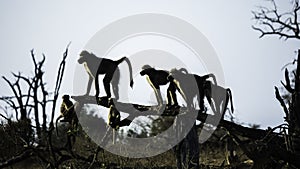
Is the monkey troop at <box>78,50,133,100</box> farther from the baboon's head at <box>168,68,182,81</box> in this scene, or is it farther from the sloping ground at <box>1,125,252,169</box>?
the sloping ground at <box>1,125,252,169</box>

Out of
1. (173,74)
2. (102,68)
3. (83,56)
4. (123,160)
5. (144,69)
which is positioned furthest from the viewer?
(144,69)

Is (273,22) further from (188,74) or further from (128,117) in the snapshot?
(128,117)

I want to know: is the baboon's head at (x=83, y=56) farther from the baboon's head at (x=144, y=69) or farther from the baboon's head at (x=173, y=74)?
the baboon's head at (x=173, y=74)

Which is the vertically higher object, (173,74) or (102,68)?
(102,68)

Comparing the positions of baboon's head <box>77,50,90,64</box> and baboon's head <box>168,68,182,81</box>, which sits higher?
baboon's head <box>77,50,90,64</box>

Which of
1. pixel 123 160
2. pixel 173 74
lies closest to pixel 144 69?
pixel 173 74

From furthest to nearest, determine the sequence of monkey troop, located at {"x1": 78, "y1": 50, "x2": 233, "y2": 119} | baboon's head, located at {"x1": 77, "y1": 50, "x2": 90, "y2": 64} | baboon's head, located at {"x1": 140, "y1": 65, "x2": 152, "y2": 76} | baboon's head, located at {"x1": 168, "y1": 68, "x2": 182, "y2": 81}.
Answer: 1. baboon's head, located at {"x1": 140, "y1": 65, "x2": 152, "y2": 76}
2. baboon's head, located at {"x1": 77, "y1": 50, "x2": 90, "y2": 64}
3. baboon's head, located at {"x1": 168, "y1": 68, "x2": 182, "y2": 81}
4. monkey troop, located at {"x1": 78, "y1": 50, "x2": 233, "y2": 119}

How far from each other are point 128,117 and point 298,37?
19.3m

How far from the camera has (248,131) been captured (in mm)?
8008

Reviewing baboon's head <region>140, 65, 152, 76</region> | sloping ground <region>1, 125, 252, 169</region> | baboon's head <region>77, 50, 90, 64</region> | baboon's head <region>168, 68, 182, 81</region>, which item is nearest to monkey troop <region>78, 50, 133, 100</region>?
baboon's head <region>77, 50, 90, 64</region>

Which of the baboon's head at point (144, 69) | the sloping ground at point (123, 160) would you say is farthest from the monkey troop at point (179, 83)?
the sloping ground at point (123, 160)

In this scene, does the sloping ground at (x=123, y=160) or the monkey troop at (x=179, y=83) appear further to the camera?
the monkey troop at (x=179, y=83)

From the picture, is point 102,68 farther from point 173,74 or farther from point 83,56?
point 173,74

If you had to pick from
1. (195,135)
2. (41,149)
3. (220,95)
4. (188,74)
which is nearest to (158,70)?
(188,74)
